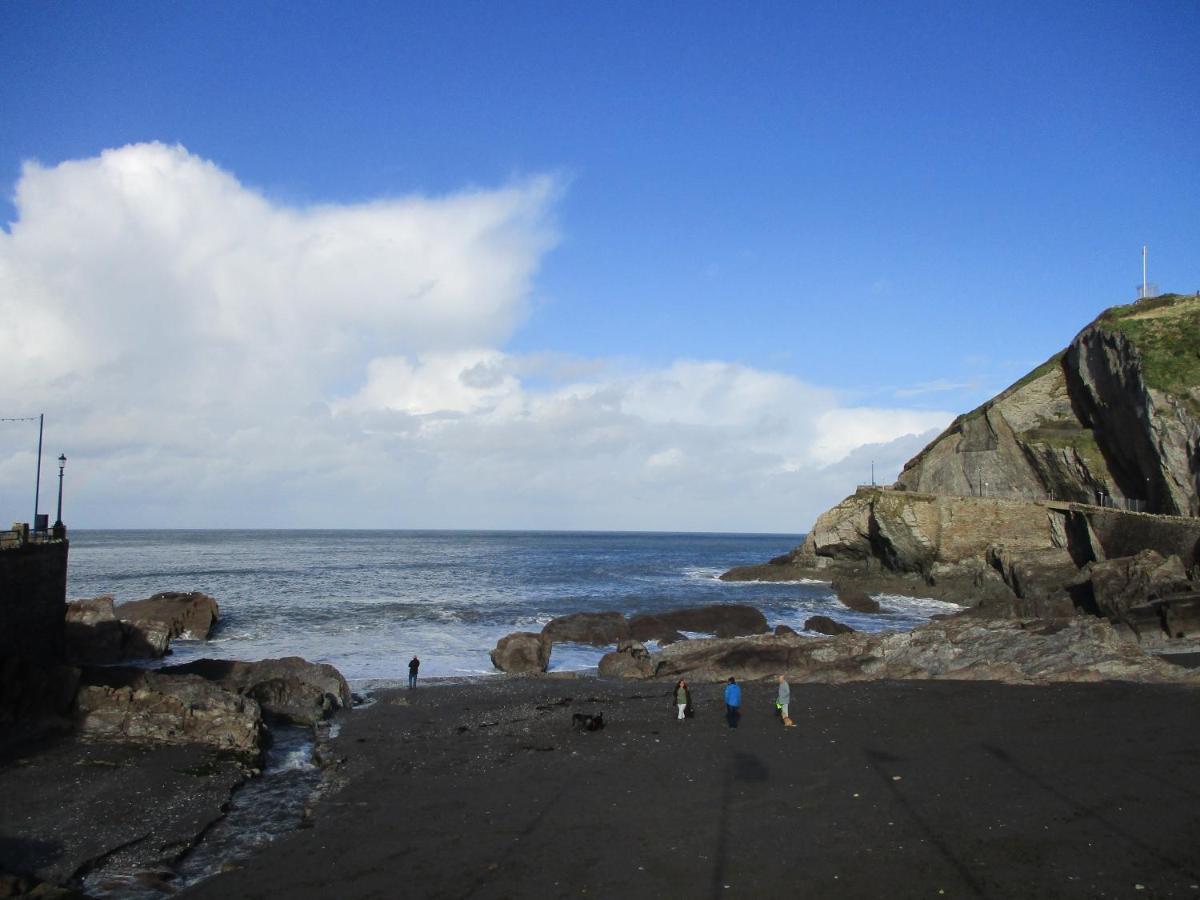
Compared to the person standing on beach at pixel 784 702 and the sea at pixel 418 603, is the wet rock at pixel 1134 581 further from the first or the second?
the person standing on beach at pixel 784 702

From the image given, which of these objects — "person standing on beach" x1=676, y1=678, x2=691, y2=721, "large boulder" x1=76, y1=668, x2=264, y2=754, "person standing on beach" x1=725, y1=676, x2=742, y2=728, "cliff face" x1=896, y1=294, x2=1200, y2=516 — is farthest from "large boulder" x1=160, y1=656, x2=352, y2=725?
"cliff face" x1=896, y1=294, x2=1200, y2=516

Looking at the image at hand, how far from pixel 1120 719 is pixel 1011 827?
915cm

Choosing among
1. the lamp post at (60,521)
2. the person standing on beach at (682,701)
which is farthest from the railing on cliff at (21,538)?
the person standing on beach at (682,701)

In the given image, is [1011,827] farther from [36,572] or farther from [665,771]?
[36,572]

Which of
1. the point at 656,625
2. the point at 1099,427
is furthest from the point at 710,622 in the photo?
the point at 1099,427

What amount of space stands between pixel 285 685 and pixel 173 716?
4.17m

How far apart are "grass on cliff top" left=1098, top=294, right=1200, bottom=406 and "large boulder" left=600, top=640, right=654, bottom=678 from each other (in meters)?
36.5

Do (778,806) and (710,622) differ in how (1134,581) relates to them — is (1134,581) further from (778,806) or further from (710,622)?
(778,806)

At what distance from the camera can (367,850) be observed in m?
13.4

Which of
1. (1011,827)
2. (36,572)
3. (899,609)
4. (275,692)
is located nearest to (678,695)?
(1011,827)

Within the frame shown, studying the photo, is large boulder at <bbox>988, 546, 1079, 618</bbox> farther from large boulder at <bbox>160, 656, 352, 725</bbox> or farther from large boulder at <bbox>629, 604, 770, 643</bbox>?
large boulder at <bbox>160, 656, 352, 725</bbox>

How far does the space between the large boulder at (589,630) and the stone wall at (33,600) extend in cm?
2008

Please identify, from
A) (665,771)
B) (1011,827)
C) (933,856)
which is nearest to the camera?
(933,856)

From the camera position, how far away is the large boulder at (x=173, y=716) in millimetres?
20828
